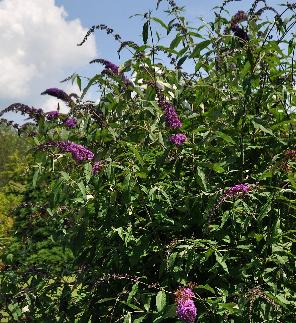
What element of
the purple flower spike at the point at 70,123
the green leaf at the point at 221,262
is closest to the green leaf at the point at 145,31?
the purple flower spike at the point at 70,123

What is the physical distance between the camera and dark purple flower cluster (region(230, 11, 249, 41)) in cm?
281

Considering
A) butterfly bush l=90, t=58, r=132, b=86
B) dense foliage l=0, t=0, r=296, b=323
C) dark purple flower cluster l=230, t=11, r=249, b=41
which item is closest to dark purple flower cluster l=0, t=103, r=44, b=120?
dense foliage l=0, t=0, r=296, b=323

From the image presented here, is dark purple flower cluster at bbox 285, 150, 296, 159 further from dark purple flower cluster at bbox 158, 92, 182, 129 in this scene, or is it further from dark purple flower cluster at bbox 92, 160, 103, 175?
dark purple flower cluster at bbox 92, 160, 103, 175

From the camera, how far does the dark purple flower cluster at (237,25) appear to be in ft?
9.23

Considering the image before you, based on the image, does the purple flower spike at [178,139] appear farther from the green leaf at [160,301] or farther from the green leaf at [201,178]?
the green leaf at [160,301]

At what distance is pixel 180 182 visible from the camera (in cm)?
282

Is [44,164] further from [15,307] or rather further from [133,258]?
[15,307]

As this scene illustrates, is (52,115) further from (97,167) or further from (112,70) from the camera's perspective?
(97,167)

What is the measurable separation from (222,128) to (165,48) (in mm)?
608

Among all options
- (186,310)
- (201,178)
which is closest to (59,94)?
(201,178)

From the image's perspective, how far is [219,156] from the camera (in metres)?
2.95

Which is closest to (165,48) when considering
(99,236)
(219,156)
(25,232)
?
(219,156)

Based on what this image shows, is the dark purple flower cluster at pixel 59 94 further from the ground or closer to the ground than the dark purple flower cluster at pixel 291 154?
further from the ground

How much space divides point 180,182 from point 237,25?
1.04 metres
